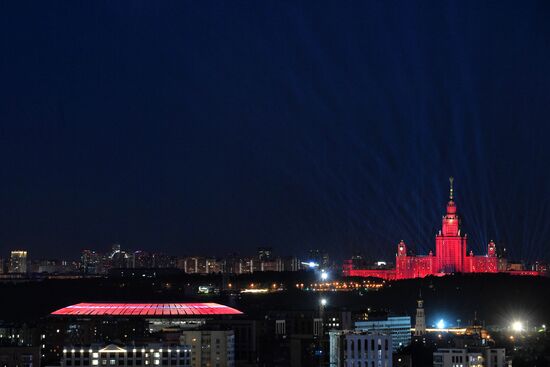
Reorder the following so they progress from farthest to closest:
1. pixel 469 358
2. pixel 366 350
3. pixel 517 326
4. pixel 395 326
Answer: pixel 517 326 < pixel 395 326 < pixel 469 358 < pixel 366 350

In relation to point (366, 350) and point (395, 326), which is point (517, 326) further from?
point (366, 350)

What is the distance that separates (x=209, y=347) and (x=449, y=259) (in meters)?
80.7

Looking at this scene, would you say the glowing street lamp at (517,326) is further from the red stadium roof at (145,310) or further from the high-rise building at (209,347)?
the high-rise building at (209,347)

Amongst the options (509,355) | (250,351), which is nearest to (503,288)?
(250,351)

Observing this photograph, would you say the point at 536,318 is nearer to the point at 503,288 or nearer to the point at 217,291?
the point at 503,288

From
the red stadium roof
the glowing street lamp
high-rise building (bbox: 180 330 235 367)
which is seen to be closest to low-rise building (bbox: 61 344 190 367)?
high-rise building (bbox: 180 330 235 367)

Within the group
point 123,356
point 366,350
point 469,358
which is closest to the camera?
point 366,350

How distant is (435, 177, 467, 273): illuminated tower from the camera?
4835 inches

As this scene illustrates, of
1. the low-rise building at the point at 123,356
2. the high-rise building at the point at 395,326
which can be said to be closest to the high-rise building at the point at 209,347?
the low-rise building at the point at 123,356

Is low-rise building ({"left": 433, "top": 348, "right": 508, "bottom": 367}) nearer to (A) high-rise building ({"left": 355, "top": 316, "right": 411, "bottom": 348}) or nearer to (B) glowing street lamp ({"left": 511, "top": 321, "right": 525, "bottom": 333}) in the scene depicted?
(A) high-rise building ({"left": 355, "top": 316, "right": 411, "bottom": 348})

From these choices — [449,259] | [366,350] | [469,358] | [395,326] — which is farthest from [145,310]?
[449,259]

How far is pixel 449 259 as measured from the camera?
123 m

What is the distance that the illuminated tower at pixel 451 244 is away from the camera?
403 feet

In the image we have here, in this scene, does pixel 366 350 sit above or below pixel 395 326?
below
